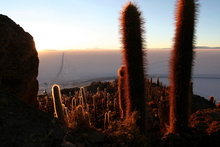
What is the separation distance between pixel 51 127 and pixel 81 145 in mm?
613

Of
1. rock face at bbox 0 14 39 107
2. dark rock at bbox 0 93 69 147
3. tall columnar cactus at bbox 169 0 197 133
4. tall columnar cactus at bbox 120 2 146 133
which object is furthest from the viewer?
tall columnar cactus at bbox 169 0 197 133

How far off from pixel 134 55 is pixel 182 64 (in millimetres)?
1295

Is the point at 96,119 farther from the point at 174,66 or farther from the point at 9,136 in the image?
the point at 9,136

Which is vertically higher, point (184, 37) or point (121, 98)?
point (184, 37)

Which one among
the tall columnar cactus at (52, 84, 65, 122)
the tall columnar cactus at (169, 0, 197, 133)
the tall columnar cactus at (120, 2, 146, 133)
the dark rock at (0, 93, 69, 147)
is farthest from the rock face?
the tall columnar cactus at (169, 0, 197, 133)

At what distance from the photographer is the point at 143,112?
5.02m

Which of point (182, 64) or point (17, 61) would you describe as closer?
point (17, 61)

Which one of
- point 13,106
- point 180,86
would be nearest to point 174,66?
point 180,86

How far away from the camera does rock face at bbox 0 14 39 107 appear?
4441mm

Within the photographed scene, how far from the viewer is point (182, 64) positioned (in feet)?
16.7

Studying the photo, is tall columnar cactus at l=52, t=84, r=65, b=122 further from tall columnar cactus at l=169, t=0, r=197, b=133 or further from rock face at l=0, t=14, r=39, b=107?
tall columnar cactus at l=169, t=0, r=197, b=133

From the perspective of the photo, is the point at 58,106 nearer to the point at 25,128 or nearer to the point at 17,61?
the point at 17,61

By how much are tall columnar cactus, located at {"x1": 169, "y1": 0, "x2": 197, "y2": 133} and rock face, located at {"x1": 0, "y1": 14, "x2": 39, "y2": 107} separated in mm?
3598

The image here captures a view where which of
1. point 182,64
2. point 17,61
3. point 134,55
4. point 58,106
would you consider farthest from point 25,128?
point 182,64
